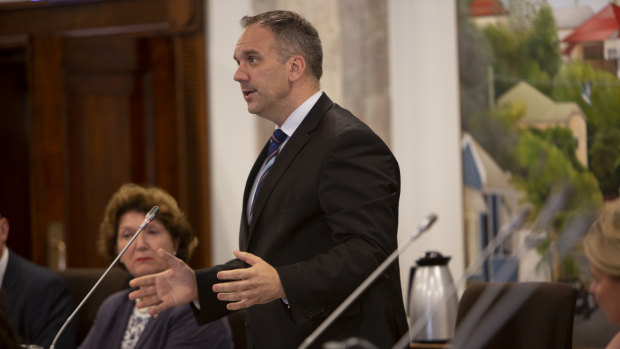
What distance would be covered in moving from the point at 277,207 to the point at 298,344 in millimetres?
306

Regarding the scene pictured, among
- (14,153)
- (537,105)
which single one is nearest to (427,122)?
(537,105)

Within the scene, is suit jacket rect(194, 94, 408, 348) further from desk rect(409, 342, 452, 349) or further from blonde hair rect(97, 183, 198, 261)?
desk rect(409, 342, 452, 349)

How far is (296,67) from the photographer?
202 centimetres

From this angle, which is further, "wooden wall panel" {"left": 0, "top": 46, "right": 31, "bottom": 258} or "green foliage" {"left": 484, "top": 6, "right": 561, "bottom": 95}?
"wooden wall panel" {"left": 0, "top": 46, "right": 31, "bottom": 258}

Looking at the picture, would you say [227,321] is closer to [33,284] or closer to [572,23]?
[33,284]

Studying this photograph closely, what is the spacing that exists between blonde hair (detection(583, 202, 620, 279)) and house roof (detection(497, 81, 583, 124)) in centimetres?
203

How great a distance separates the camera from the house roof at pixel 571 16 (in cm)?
361

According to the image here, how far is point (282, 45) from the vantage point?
6.61 ft

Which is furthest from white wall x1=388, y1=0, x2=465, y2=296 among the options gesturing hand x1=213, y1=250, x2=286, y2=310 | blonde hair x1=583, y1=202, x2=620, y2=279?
gesturing hand x1=213, y1=250, x2=286, y2=310

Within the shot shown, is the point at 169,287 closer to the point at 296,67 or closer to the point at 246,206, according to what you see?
the point at 246,206

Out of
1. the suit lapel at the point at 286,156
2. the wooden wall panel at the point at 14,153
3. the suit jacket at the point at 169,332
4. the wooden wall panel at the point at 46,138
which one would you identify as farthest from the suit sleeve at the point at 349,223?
the wooden wall panel at the point at 14,153

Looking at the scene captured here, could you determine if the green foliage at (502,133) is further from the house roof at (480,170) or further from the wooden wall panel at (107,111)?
the wooden wall panel at (107,111)

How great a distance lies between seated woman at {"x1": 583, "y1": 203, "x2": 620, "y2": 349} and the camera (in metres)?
1.68

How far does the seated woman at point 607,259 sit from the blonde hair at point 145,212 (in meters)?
1.52
